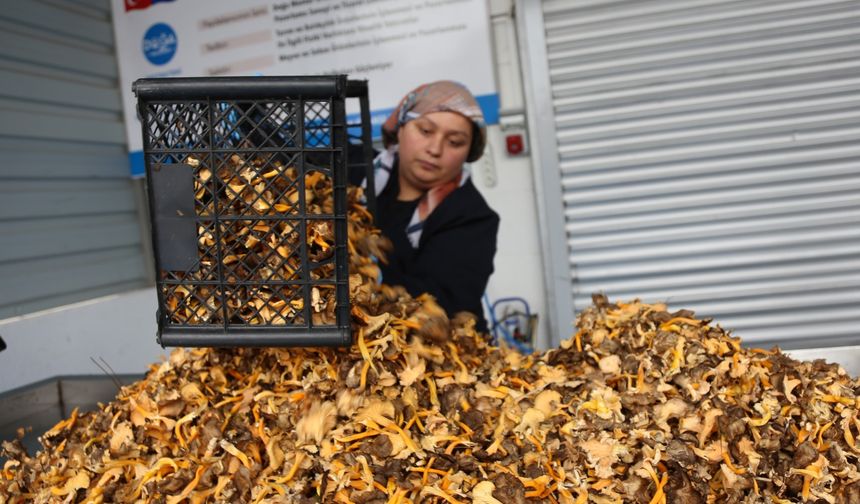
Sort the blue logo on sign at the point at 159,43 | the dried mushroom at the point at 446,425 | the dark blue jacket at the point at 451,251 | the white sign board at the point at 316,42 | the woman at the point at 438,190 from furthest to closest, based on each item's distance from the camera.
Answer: the blue logo on sign at the point at 159,43
the white sign board at the point at 316,42
the woman at the point at 438,190
the dark blue jacket at the point at 451,251
the dried mushroom at the point at 446,425

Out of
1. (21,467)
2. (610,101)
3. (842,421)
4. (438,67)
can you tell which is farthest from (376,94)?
(842,421)

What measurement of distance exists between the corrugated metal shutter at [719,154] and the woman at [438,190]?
2.29ft

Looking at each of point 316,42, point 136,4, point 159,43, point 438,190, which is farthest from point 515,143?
point 136,4

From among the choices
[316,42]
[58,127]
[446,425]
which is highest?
[316,42]

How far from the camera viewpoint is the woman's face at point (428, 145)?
3543 mm

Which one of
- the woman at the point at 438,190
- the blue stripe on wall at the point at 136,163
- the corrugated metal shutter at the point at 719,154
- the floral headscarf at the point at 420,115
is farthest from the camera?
the blue stripe on wall at the point at 136,163

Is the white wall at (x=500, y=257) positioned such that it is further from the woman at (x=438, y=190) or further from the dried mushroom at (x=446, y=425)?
the dried mushroom at (x=446, y=425)

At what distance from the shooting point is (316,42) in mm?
4289

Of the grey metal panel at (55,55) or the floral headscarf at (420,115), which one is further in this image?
the grey metal panel at (55,55)

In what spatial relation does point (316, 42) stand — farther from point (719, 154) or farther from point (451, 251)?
point (719, 154)

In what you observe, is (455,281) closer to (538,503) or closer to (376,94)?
(376,94)

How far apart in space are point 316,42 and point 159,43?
4.33ft

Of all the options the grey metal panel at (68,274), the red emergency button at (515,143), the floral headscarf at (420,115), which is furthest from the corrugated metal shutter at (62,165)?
the red emergency button at (515,143)

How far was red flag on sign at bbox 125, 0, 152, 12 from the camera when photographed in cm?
465
